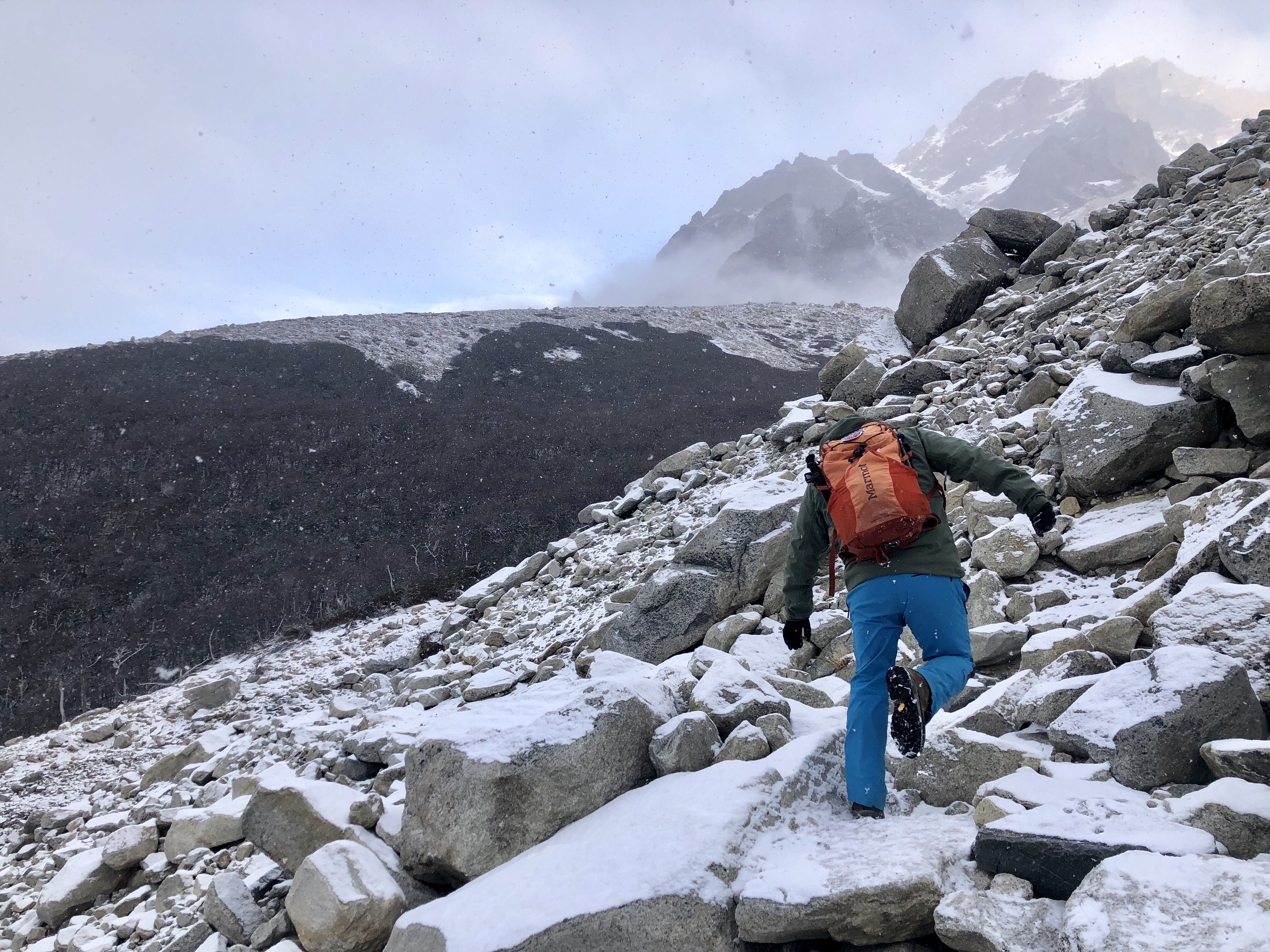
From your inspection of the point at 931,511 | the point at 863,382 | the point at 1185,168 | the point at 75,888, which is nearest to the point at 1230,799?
the point at 931,511

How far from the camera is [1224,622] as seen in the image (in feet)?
8.91

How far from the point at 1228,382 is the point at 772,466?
18.1 ft

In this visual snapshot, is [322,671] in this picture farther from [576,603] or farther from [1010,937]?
[1010,937]

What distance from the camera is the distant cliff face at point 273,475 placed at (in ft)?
40.8

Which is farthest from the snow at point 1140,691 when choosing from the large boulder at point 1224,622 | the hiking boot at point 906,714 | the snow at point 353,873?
the snow at point 353,873

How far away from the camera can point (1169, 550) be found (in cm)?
389

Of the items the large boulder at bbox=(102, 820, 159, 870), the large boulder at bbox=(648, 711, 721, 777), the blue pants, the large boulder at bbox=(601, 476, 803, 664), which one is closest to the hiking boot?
the blue pants

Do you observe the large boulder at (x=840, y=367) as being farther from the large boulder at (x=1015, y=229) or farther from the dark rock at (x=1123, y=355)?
the dark rock at (x=1123, y=355)

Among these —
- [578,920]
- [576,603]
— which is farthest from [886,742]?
[576,603]

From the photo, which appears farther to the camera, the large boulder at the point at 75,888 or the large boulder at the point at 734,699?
the large boulder at the point at 75,888

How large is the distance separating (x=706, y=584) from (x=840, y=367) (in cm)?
590

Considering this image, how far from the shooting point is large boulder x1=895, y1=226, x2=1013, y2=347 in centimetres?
1061

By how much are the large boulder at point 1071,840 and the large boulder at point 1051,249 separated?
413 inches

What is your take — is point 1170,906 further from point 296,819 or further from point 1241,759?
point 296,819
